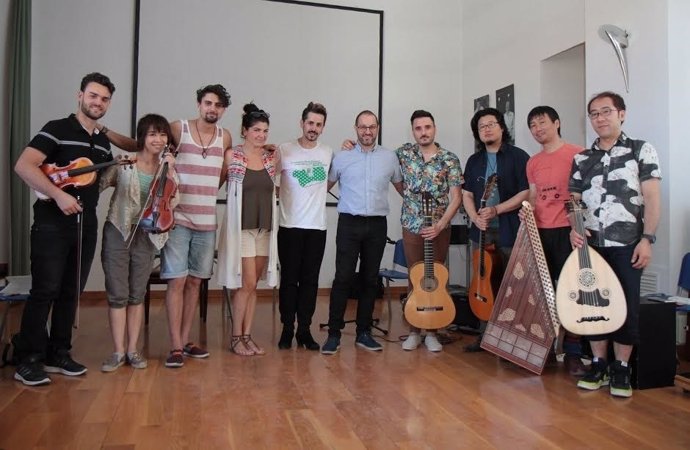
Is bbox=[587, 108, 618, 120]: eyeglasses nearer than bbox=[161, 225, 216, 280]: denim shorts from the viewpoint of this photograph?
Yes

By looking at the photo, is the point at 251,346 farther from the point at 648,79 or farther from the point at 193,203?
the point at 648,79

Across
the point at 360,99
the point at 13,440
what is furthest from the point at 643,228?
the point at 360,99

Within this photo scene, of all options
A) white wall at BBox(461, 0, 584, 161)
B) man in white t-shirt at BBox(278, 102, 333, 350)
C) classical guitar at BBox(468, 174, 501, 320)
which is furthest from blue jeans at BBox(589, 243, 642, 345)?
white wall at BBox(461, 0, 584, 161)

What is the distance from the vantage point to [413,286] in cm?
346

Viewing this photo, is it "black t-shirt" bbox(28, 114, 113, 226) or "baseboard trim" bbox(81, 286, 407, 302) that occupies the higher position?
"black t-shirt" bbox(28, 114, 113, 226)

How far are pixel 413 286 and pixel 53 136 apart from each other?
219 centimetres

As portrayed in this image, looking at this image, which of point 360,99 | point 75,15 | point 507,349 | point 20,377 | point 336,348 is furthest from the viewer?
point 360,99

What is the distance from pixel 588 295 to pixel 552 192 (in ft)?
2.14

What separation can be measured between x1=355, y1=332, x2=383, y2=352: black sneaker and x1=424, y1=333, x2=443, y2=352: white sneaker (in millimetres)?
306

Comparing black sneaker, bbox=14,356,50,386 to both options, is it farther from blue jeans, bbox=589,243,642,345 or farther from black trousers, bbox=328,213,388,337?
blue jeans, bbox=589,243,642,345

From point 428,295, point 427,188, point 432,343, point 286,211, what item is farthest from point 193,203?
point 432,343

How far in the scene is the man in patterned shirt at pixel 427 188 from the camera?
3.43m

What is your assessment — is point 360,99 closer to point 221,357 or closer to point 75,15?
point 75,15

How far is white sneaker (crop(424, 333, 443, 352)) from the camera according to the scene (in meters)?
3.46
